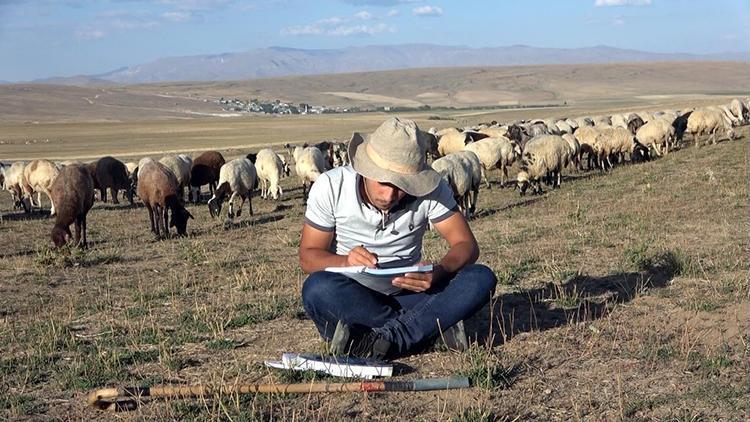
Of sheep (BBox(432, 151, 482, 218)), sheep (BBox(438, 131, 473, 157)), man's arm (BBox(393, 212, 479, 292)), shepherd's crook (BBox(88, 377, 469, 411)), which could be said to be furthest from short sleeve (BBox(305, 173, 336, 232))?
sheep (BBox(438, 131, 473, 157))

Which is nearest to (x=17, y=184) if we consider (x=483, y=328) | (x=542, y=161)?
(x=542, y=161)

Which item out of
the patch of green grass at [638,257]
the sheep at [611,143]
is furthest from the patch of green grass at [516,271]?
the sheep at [611,143]

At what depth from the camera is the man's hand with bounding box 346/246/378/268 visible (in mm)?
5359

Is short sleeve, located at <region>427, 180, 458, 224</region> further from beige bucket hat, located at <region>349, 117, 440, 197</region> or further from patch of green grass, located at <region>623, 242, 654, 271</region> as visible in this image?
patch of green grass, located at <region>623, 242, 654, 271</region>

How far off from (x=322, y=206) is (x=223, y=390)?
1505 millimetres

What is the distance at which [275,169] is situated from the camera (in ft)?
73.3

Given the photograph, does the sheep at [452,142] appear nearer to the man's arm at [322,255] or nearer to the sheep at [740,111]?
the sheep at [740,111]

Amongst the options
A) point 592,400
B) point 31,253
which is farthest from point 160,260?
point 592,400

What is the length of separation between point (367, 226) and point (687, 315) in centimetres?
278

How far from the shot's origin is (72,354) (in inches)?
234

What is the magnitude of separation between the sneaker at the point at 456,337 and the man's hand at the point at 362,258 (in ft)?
2.24

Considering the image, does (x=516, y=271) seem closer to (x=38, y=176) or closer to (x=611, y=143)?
(x=38, y=176)

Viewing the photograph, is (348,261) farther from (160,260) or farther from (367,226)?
(160,260)

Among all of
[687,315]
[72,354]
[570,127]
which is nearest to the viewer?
Result: [72,354]
